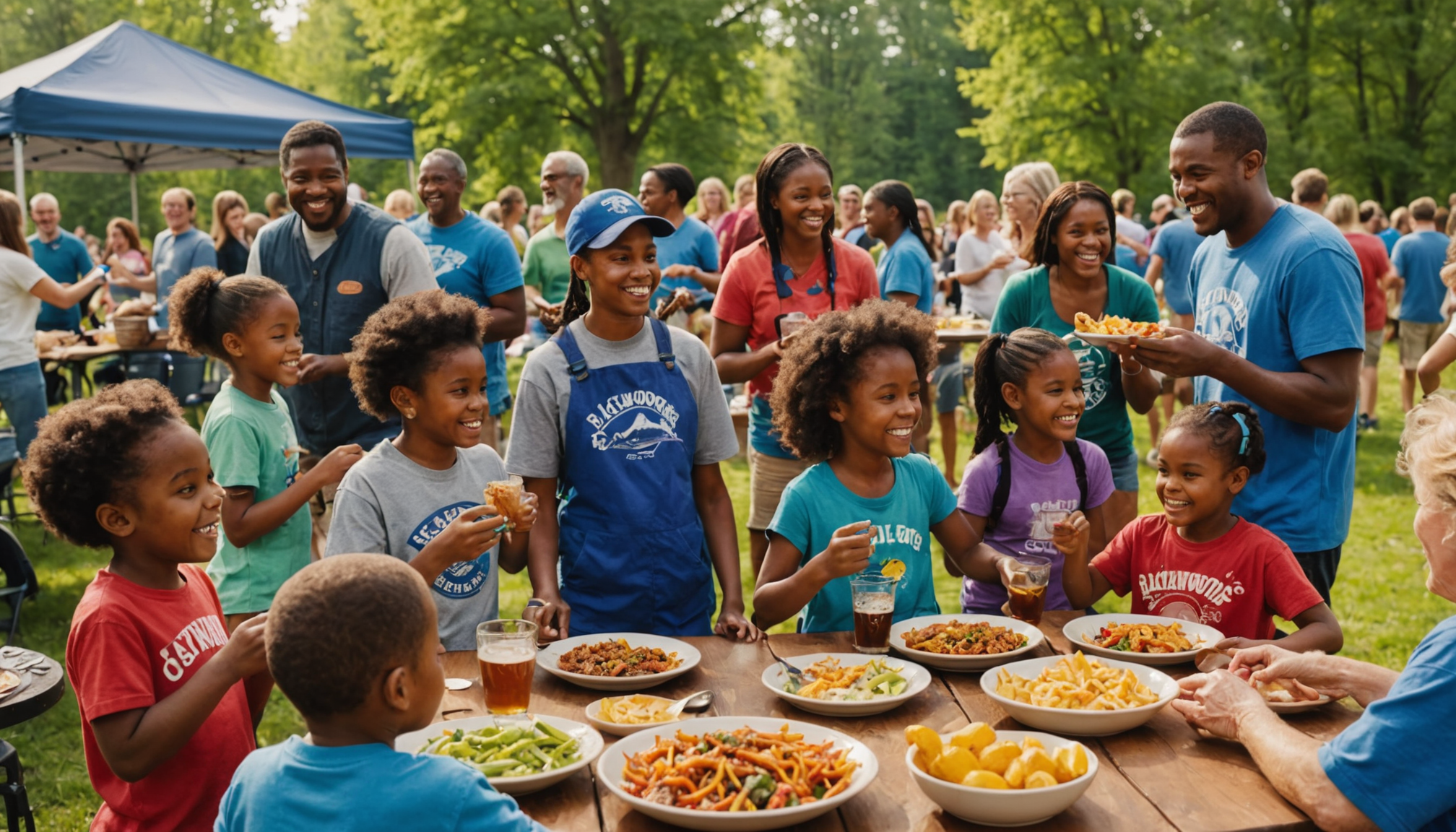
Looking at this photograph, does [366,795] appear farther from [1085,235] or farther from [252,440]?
[1085,235]

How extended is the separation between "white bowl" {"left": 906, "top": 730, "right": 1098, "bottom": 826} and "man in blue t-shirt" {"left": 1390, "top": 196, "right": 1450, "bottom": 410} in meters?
11.0

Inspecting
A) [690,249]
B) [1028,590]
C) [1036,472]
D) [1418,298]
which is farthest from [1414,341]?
[1028,590]

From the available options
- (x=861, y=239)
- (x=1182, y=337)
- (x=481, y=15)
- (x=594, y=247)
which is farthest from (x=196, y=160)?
(x=1182, y=337)

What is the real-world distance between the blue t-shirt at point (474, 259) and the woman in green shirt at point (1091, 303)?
286 centimetres

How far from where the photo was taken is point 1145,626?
295 centimetres

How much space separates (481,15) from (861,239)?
15997 millimetres

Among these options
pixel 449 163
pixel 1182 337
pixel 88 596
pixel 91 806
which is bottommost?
pixel 91 806

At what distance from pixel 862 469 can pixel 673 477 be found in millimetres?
581

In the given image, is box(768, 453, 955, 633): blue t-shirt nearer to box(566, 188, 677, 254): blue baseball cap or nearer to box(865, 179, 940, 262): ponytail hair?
box(566, 188, 677, 254): blue baseball cap

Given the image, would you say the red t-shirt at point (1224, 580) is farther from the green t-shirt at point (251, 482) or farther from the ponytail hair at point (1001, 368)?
the green t-shirt at point (251, 482)

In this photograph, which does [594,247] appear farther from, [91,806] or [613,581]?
[91,806]

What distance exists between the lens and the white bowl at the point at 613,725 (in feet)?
7.88

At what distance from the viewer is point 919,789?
7.16ft

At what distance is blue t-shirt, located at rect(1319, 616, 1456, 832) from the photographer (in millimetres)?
1987
